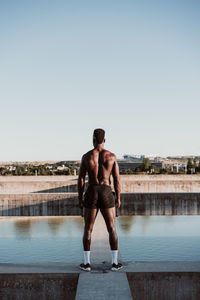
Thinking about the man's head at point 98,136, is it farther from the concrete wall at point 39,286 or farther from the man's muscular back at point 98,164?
the concrete wall at point 39,286

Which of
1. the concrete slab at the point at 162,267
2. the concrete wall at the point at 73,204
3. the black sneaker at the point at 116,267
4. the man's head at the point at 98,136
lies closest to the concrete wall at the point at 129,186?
the concrete wall at the point at 73,204

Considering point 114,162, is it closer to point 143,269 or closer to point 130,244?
point 143,269

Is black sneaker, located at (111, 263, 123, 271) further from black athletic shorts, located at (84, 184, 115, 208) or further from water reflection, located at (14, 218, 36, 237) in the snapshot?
water reflection, located at (14, 218, 36, 237)

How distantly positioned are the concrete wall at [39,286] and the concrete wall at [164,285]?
673 millimetres

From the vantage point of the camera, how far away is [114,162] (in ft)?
14.0

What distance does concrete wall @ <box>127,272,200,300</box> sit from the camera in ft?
13.4

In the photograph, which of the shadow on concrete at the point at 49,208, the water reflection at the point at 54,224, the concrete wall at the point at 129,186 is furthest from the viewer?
the concrete wall at the point at 129,186

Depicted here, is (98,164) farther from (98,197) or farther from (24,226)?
(24,226)

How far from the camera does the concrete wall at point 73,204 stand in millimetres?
10211

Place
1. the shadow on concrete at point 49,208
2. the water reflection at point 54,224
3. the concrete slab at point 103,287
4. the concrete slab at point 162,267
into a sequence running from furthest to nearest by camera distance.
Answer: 1. the water reflection at point 54,224
2. the shadow on concrete at point 49,208
3. the concrete slab at point 162,267
4. the concrete slab at point 103,287

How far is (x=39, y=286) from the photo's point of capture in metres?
4.08

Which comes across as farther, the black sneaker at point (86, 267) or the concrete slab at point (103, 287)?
the black sneaker at point (86, 267)

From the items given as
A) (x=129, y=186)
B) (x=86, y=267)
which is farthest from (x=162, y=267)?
(x=129, y=186)

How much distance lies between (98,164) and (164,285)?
1.51 meters
